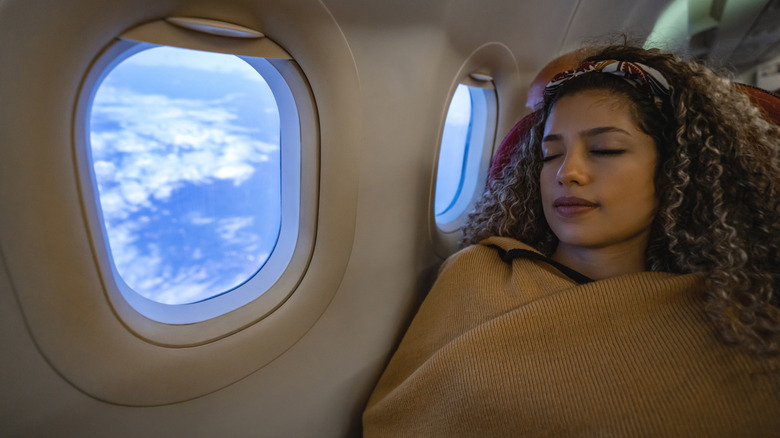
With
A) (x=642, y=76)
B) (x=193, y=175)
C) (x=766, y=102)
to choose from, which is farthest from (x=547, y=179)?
(x=193, y=175)

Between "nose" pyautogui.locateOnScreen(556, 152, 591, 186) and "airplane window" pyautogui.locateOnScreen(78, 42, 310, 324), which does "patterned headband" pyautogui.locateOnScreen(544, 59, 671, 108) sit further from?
"airplane window" pyautogui.locateOnScreen(78, 42, 310, 324)

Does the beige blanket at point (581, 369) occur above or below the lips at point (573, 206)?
below

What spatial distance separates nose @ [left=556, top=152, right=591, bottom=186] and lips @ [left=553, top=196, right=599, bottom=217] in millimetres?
48

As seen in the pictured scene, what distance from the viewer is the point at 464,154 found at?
7.12 ft

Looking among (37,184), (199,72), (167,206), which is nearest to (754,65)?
(199,72)

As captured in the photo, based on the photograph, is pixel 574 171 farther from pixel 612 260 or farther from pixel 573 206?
pixel 612 260

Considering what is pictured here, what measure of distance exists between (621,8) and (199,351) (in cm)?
263

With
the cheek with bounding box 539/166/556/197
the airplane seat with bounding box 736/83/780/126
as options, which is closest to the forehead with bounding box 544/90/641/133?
the cheek with bounding box 539/166/556/197

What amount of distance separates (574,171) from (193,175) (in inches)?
43.9

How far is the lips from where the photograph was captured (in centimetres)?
121

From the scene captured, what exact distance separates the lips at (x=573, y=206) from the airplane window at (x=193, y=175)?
78 centimetres

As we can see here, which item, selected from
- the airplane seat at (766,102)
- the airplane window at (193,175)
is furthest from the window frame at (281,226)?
the airplane seat at (766,102)

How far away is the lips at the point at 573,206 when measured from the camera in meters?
1.21

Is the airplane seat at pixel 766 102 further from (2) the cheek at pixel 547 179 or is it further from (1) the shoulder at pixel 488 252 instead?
(1) the shoulder at pixel 488 252
